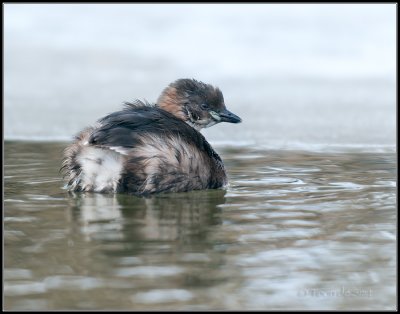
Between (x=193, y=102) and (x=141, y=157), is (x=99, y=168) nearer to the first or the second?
(x=141, y=157)

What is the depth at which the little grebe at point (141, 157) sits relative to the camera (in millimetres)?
5969

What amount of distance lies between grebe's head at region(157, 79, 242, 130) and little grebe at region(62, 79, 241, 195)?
0.64 meters

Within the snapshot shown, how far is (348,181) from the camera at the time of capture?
6664 millimetres

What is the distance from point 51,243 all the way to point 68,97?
23.4 ft

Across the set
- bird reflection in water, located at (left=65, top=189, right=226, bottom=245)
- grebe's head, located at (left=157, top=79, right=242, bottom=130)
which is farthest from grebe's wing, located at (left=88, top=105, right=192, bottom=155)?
grebe's head, located at (left=157, top=79, right=242, bottom=130)

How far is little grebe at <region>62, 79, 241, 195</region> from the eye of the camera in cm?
597

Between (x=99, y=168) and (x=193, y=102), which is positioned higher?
(x=193, y=102)

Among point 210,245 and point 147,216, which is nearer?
point 210,245

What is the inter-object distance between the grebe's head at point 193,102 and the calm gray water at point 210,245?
59cm

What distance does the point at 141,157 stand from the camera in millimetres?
5957

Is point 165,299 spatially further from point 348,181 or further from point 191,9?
point 191,9

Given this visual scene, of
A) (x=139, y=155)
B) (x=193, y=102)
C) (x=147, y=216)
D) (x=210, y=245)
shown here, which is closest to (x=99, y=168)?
(x=139, y=155)

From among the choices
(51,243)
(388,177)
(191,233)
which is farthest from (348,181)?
(51,243)

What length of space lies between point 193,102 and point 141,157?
133cm
